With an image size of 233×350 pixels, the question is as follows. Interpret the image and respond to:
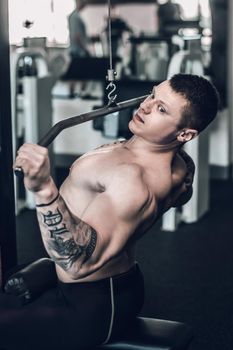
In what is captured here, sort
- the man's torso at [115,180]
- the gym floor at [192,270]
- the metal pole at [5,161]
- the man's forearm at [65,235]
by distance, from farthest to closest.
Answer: the gym floor at [192,270] → the metal pole at [5,161] → the man's torso at [115,180] → the man's forearm at [65,235]

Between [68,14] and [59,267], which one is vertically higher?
[68,14]

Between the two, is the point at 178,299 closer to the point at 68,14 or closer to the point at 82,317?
the point at 82,317

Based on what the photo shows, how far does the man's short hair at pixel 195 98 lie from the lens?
1734 millimetres

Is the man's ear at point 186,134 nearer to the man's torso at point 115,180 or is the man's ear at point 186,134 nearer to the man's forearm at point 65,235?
the man's torso at point 115,180

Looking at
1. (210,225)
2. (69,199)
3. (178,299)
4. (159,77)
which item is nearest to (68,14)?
(159,77)

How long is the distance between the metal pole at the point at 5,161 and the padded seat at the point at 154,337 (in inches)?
17.2

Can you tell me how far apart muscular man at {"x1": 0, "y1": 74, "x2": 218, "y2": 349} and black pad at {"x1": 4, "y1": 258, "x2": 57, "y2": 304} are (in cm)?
3

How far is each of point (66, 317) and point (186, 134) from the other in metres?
0.57

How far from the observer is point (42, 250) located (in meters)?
4.04

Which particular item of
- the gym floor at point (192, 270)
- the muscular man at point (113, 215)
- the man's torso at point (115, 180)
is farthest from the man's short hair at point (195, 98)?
the gym floor at point (192, 270)

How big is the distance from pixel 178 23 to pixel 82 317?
4.13 metres

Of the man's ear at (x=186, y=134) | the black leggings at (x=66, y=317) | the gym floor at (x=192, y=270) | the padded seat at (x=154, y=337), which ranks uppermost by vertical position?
the man's ear at (x=186, y=134)

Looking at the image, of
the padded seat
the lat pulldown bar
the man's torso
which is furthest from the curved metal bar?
the padded seat

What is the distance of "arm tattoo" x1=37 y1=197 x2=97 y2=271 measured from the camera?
157 cm
